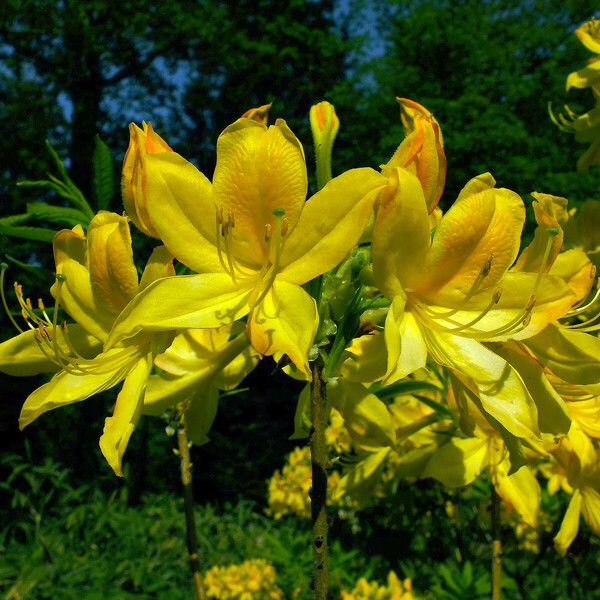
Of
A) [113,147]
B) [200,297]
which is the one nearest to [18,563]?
[200,297]

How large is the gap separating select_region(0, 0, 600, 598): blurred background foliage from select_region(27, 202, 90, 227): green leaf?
200 inches

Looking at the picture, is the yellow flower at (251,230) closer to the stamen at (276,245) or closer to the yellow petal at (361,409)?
the stamen at (276,245)

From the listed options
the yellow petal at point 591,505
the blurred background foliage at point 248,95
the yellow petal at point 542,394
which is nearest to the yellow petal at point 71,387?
the yellow petal at point 542,394

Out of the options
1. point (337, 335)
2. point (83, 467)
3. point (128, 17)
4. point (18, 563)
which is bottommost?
point (83, 467)

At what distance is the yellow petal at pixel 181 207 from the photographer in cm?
76

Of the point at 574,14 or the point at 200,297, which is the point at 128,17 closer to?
the point at 574,14

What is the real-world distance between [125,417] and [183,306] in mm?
143

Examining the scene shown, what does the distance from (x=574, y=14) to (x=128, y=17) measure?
642 centimetres

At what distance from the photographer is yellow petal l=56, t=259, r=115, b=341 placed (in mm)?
891

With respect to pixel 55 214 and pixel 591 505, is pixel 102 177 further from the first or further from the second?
pixel 591 505

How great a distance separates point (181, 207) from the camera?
0.78m

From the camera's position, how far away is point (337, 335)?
812 millimetres

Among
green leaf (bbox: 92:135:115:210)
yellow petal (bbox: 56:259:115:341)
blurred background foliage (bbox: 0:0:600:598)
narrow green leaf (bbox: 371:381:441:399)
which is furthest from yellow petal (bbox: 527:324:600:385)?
blurred background foliage (bbox: 0:0:600:598)

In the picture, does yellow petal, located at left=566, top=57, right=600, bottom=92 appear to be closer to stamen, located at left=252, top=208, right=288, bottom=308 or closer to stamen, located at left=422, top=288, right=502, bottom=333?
stamen, located at left=422, top=288, right=502, bottom=333
